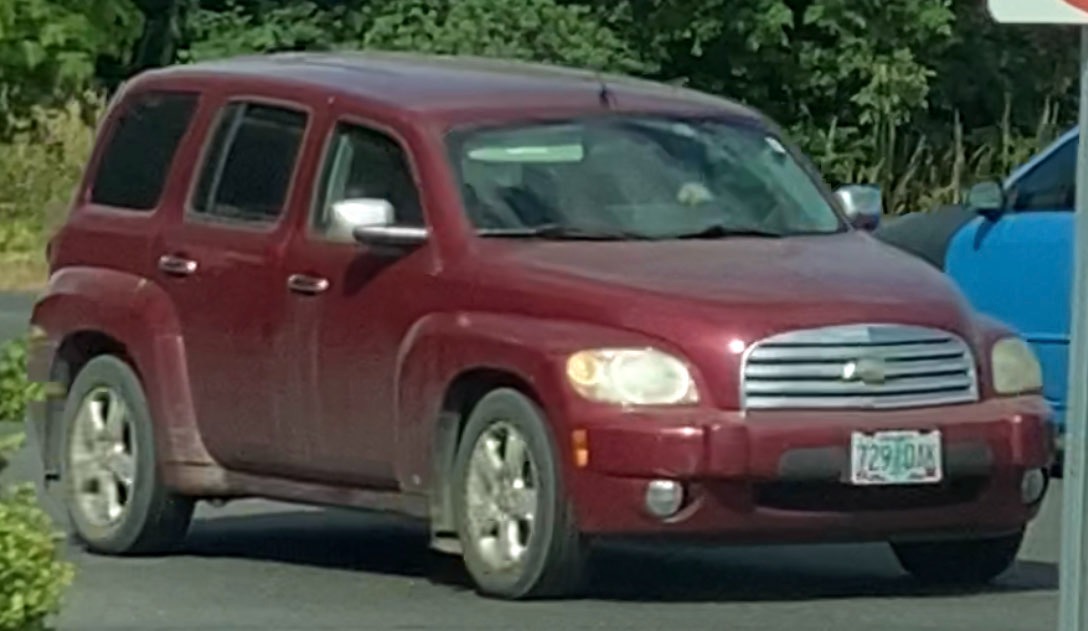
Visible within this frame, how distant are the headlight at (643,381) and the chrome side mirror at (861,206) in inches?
70.5

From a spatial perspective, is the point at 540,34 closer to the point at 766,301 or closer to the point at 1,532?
the point at 766,301

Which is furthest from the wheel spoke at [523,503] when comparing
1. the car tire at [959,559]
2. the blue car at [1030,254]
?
the blue car at [1030,254]

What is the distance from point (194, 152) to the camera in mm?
12445

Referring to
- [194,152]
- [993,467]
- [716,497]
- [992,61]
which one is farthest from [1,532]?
[992,61]

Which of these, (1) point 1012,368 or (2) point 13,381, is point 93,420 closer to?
(1) point 1012,368

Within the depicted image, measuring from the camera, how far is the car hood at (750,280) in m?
10.8

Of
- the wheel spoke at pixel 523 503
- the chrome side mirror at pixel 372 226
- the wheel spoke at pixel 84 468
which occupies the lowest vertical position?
the wheel spoke at pixel 84 468

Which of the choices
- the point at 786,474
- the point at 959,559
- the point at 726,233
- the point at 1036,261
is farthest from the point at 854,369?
the point at 1036,261

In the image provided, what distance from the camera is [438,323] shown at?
11.3m

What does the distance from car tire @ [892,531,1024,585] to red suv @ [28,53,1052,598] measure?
0.04ft

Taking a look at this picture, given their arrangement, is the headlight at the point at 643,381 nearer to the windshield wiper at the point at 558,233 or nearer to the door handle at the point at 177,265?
the windshield wiper at the point at 558,233

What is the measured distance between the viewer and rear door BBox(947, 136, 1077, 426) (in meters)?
14.9

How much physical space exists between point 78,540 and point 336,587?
4.23ft

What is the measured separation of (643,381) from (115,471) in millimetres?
2545
